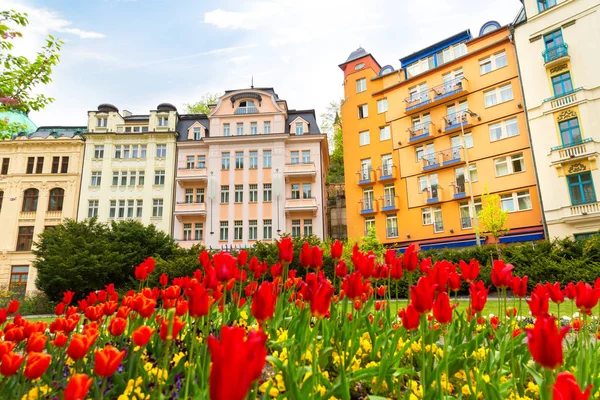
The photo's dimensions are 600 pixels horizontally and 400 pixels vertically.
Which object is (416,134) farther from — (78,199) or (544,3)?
(78,199)

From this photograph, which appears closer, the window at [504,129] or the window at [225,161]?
the window at [504,129]

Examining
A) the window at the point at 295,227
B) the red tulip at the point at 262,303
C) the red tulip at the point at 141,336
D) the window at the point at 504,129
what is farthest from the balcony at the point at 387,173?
the red tulip at the point at 262,303

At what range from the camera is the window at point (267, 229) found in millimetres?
31828

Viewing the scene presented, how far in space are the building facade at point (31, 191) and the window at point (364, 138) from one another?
25.3 m

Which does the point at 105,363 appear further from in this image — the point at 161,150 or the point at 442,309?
the point at 161,150

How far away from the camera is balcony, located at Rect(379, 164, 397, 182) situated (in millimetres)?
31000

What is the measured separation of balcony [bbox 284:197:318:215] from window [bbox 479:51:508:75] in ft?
53.0

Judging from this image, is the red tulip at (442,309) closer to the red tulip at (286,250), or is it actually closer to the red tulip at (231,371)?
the red tulip at (286,250)

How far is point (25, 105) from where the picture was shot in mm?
11125

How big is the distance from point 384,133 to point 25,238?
106 ft

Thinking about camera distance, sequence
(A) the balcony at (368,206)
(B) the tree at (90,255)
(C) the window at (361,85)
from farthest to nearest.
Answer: (C) the window at (361,85), (A) the balcony at (368,206), (B) the tree at (90,255)

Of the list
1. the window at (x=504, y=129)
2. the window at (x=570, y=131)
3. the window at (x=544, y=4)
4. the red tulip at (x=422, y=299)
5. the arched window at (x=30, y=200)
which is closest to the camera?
the red tulip at (x=422, y=299)

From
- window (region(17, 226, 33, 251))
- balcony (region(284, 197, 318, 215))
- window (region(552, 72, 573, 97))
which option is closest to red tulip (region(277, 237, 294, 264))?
window (region(552, 72, 573, 97))

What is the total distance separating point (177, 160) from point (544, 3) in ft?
100
